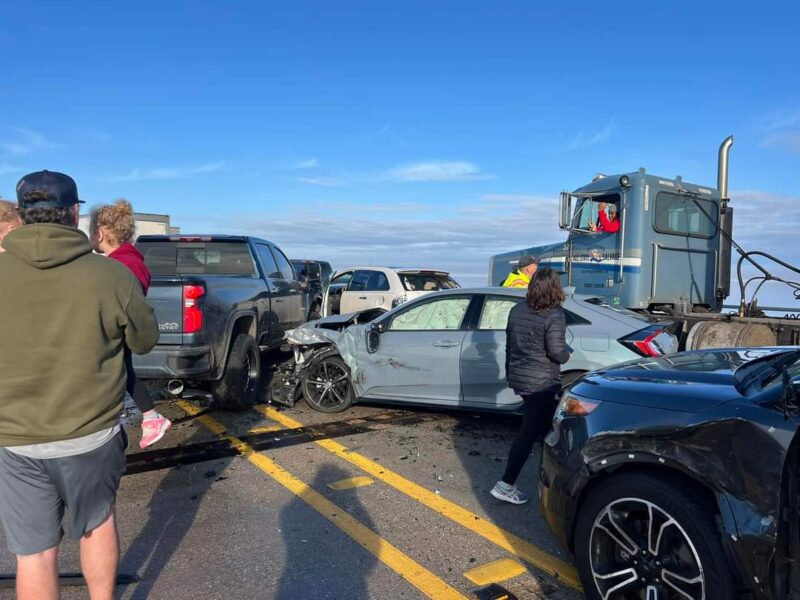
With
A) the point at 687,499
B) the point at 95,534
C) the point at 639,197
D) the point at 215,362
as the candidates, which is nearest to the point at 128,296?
the point at 95,534

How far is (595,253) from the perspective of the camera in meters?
8.91

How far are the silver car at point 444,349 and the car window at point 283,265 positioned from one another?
2.08 m

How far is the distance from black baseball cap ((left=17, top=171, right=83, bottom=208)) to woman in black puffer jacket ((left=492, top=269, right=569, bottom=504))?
9.76 feet

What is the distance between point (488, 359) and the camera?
19.2 ft

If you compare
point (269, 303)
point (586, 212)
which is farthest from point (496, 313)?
point (586, 212)

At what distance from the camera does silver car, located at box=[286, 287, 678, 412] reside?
18.3ft

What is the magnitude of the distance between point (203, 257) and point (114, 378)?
5.62 meters

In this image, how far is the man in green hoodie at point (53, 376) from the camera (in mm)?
2033

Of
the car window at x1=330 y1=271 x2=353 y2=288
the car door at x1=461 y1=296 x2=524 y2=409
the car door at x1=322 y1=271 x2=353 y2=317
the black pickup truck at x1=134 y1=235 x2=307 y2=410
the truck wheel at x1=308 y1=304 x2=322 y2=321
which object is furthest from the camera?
the car window at x1=330 y1=271 x2=353 y2=288

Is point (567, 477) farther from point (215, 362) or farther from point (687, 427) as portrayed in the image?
point (215, 362)

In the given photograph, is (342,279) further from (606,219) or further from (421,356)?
(421,356)

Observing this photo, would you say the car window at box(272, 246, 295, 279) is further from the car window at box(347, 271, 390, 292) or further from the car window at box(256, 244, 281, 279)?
the car window at box(347, 271, 390, 292)

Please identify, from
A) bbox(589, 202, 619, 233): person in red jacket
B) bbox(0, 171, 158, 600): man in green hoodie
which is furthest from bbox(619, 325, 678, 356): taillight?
bbox(0, 171, 158, 600): man in green hoodie

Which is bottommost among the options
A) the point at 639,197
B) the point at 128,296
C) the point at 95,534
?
the point at 95,534
